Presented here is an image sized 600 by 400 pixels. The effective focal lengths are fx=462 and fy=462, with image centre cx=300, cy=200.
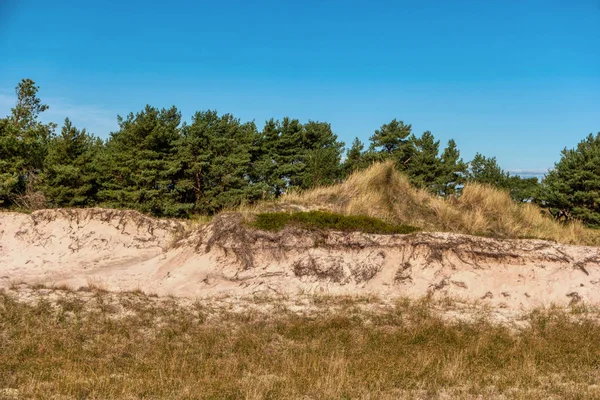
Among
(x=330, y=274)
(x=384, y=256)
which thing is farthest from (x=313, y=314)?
(x=384, y=256)

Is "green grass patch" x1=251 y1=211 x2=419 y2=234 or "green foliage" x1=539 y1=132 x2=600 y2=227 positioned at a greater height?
"green foliage" x1=539 y1=132 x2=600 y2=227

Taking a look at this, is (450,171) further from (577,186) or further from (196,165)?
(196,165)

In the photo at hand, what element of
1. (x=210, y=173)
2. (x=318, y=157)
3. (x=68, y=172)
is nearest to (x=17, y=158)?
(x=68, y=172)

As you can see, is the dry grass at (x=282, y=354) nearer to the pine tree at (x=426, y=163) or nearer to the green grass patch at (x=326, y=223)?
the green grass patch at (x=326, y=223)

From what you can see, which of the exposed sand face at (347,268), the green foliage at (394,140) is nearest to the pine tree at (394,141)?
the green foliage at (394,140)

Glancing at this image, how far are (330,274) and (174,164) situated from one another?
15538 millimetres

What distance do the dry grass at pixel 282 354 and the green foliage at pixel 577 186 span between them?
20077mm

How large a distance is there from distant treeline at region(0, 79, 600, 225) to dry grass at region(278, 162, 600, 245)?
270 inches

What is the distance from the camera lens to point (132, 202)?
84.9 feet

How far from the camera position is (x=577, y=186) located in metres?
28.9

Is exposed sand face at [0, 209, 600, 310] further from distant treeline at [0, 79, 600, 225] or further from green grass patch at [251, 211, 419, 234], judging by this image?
distant treeline at [0, 79, 600, 225]

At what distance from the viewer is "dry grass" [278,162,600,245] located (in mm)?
17531

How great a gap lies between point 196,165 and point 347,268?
15910 mm

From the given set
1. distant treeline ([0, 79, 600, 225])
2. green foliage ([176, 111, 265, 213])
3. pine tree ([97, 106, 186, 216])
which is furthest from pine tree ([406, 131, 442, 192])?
pine tree ([97, 106, 186, 216])
